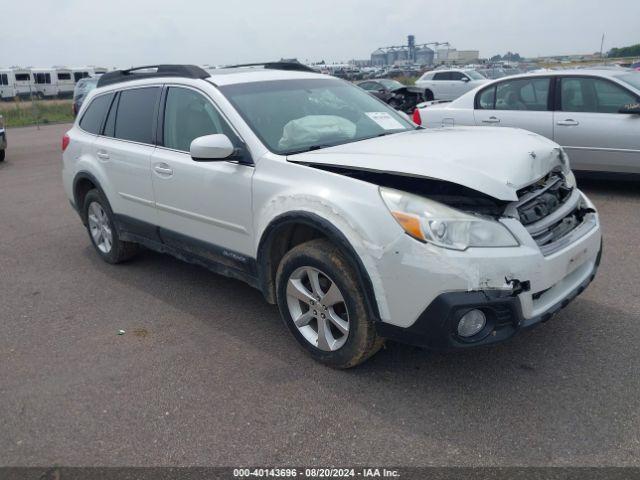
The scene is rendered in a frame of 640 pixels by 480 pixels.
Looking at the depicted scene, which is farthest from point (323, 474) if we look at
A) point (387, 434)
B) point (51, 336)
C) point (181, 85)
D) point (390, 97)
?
point (390, 97)

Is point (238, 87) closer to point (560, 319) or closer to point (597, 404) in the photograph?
point (560, 319)

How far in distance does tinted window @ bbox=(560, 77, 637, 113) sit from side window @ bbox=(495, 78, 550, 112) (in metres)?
0.25

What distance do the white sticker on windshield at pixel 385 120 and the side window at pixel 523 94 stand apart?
384 centimetres

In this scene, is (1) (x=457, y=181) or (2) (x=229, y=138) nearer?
(1) (x=457, y=181)

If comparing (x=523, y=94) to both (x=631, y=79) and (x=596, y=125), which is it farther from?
(x=631, y=79)

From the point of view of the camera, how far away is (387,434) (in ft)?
9.68

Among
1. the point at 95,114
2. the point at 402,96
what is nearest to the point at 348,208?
the point at 95,114

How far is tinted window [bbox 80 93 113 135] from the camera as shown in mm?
5555

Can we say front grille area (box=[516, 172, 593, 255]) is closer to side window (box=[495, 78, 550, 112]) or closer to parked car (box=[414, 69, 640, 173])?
parked car (box=[414, 69, 640, 173])

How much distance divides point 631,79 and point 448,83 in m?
18.1

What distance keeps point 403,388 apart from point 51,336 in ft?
8.47

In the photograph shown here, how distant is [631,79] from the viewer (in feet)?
23.9

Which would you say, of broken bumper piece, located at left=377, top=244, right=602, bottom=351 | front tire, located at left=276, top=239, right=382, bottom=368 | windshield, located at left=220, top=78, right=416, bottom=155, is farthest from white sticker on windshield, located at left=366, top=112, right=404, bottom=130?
broken bumper piece, located at left=377, top=244, right=602, bottom=351

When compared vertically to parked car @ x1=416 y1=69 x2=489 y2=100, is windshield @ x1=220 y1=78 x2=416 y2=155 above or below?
above
